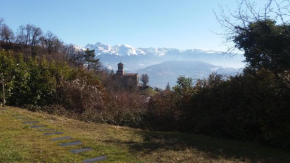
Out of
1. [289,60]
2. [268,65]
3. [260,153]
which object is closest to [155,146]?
[260,153]

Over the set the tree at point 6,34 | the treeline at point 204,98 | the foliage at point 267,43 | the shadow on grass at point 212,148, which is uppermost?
the tree at point 6,34

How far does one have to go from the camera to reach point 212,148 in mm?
6336

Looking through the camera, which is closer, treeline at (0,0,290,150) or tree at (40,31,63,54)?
treeline at (0,0,290,150)

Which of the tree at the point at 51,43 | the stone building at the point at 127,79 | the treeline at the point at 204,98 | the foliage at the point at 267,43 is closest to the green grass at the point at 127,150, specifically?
the treeline at the point at 204,98

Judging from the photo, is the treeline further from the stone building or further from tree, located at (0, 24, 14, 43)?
tree, located at (0, 24, 14, 43)

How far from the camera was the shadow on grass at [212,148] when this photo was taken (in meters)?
5.61

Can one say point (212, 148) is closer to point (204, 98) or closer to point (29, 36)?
point (204, 98)

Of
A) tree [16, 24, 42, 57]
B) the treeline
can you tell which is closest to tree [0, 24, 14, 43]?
tree [16, 24, 42, 57]

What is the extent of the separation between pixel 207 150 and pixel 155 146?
4.11 ft

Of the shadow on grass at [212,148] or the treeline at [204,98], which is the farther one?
the treeline at [204,98]

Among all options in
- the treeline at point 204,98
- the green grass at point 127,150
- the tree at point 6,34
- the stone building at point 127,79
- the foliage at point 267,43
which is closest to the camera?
the green grass at point 127,150

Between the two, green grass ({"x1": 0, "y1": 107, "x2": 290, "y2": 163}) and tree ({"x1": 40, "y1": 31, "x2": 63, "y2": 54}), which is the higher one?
tree ({"x1": 40, "y1": 31, "x2": 63, "y2": 54})

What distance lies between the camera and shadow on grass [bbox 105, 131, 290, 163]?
561 centimetres

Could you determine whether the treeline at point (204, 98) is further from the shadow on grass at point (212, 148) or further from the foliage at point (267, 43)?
the shadow on grass at point (212, 148)
